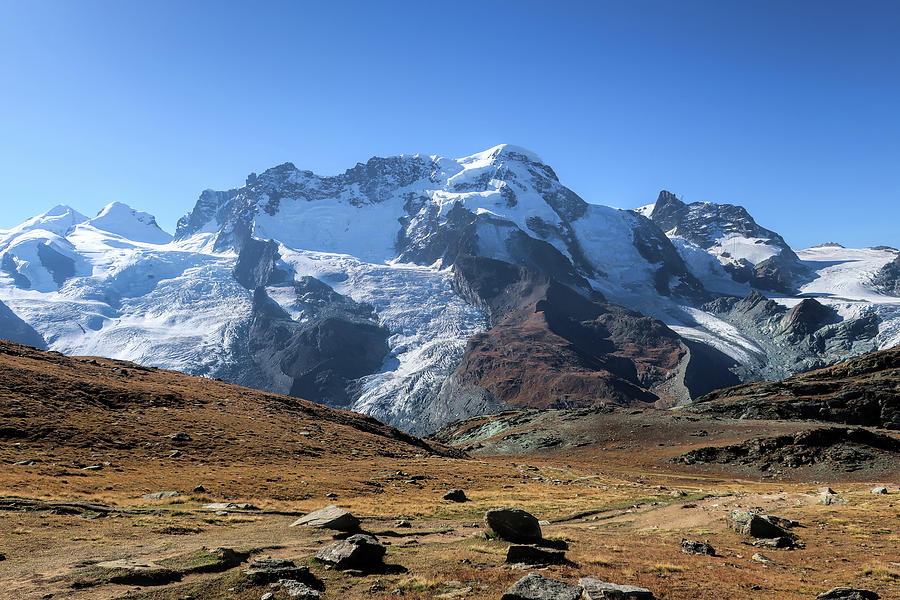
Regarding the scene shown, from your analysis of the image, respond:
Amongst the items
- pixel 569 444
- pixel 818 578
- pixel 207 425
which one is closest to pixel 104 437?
pixel 207 425

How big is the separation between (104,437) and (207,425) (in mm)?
11793

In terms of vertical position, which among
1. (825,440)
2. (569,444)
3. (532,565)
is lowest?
(569,444)

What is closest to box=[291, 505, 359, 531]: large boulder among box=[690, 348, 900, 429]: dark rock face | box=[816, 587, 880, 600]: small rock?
box=[816, 587, 880, 600]: small rock

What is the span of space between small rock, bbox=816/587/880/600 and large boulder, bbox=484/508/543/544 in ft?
35.3

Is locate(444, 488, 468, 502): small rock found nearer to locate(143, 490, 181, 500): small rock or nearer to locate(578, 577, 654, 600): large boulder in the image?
locate(143, 490, 181, 500): small rock

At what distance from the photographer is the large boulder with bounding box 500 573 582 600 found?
15.6 metres

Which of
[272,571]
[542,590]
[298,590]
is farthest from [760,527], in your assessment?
[272,571]

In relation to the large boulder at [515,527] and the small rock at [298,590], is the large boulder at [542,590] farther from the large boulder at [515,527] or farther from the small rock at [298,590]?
the large boulder at [515,527]

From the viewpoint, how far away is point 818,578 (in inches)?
809

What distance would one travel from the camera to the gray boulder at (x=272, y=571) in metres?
17.5

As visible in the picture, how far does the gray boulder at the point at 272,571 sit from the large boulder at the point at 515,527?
957cm

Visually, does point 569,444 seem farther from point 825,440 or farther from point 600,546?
point 600,546

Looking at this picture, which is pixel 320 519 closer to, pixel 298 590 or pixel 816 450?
pixel 298 590

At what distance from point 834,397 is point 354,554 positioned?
401ft
